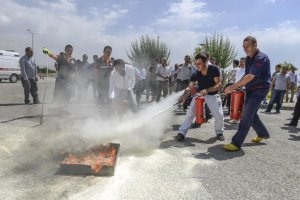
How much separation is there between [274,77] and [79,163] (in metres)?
10.8

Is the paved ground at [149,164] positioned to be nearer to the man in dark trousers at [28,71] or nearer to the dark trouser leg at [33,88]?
the man in dark trousers at [28,71]

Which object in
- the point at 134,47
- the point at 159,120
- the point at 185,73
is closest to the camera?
the point at 159,120

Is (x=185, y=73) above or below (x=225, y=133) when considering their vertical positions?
above

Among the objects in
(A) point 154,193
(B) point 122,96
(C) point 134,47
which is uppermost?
(C) point 134,47

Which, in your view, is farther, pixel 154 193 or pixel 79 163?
pixel 79 163

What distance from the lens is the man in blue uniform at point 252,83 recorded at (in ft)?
18.5

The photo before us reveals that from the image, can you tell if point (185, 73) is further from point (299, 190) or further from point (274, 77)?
point (299, 190)

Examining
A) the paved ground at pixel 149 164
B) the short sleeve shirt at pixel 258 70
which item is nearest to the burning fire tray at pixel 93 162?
the paved ground at pixel 149 164

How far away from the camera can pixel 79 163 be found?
4.40m

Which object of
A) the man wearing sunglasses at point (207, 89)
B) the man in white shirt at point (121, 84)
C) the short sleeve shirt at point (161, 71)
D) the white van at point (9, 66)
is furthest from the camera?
the white van at point (9, 66)

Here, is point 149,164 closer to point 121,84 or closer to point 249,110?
point 249,110

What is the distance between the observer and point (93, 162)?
4.59m

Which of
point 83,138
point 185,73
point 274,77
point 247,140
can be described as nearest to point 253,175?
point 247,140

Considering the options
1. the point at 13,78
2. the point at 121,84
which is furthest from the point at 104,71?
the point at 13,78
